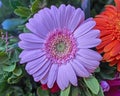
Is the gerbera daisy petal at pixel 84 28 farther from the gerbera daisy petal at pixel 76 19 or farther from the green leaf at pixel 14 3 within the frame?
the green leaf at pixel 14 3

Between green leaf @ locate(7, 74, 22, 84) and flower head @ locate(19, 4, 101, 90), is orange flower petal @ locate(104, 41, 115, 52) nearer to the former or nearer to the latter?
flower head @ locate(19, 4, 101, 90)

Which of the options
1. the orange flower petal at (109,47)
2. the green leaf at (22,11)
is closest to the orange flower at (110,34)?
the orange flower petal at (109,47)

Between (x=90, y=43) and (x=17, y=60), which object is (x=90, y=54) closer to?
(x=90, y=43)

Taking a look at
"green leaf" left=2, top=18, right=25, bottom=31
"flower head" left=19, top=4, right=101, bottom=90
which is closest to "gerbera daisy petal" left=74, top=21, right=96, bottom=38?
"flower head" left=19, top=4, right=101, bottom=90

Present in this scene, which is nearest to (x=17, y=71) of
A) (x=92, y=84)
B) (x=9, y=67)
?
(x=9, y=67)

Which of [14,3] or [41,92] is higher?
[14,3]

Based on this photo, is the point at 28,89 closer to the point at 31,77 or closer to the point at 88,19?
the point at 31,77
